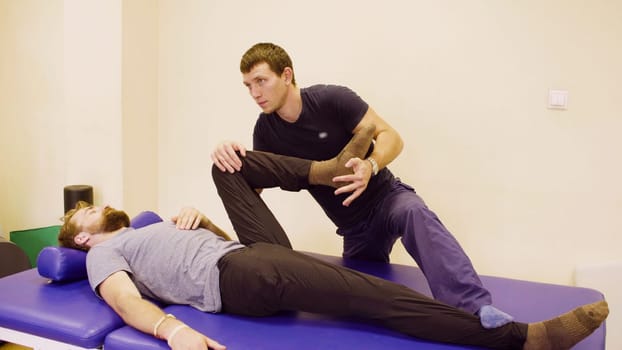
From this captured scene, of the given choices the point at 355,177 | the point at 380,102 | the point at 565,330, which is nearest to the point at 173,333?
the point at 355,177

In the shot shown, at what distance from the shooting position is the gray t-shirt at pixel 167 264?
5.57 feet

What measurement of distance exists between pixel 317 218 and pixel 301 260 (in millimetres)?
1271

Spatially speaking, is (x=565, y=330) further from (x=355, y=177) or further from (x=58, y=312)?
(x=58, y=312)

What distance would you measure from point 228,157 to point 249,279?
19.3 inches

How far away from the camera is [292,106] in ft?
6.93

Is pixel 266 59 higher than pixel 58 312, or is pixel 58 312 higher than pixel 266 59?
pixel 266 59

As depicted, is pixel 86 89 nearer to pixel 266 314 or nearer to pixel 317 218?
pixel 317 218

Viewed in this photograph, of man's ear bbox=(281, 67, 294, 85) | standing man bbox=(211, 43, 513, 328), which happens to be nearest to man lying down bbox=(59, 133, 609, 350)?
standing man bbox=(211, 43, 513, 328)

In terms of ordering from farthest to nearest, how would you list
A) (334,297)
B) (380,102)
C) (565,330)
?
(380,102) < (334,297) < (565,330)

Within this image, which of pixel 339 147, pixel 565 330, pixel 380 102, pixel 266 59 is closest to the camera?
pixel 565 330

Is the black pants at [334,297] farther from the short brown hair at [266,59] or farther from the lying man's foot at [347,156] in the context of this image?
the short brown hair at [266,59]

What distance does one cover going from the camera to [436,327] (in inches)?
59.2

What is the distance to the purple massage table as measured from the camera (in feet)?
4.94

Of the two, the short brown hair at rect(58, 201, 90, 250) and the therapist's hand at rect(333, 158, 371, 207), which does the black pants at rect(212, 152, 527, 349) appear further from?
the short brown hair at rect(58, 201, 90, 250)
